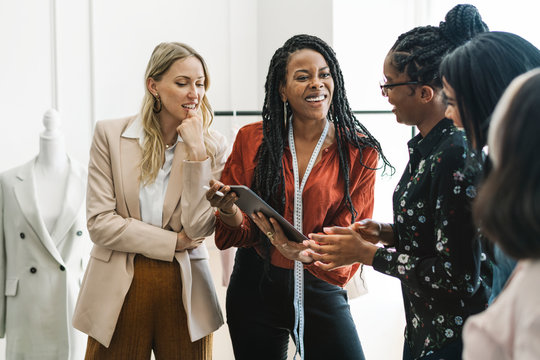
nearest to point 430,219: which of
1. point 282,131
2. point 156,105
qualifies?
point 282,131

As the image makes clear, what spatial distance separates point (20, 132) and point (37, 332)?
104 cm

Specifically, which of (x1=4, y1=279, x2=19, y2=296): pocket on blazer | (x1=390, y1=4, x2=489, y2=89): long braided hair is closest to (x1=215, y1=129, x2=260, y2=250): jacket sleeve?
(x1=390, y1=4, x2=489, y2=89): long braided hair

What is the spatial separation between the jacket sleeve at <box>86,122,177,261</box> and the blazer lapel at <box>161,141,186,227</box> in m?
0.08

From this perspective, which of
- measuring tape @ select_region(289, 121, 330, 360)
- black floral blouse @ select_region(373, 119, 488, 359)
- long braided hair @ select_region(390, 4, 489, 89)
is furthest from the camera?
measuring tape @ select_region(289, 121, 330, 360)

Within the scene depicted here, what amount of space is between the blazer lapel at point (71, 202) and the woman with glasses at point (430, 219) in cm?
115

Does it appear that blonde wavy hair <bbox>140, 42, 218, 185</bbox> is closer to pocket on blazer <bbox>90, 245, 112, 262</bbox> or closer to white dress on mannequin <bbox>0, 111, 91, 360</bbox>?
pocket on blazer <bbox>90, 245, 112, 262</bbox>

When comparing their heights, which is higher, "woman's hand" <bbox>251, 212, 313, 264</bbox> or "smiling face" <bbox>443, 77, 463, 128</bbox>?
"smiling face" <bbox>443, 77, 463, 128</bbox>

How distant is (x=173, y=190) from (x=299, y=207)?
457 mm

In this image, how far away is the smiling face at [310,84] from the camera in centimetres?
200

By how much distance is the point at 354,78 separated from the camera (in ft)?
11.4

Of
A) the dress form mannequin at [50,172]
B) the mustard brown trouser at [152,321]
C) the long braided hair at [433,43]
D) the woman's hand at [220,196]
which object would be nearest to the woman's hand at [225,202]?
the woman's hand at [220,196]

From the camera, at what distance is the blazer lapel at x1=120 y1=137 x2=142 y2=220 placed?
2.01 meters

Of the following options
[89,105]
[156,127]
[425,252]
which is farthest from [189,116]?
[89,105]

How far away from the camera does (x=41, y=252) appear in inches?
88.6
